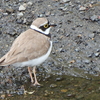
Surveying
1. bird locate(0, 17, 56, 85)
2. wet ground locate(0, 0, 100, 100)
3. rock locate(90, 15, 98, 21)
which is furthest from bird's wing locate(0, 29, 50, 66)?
rock locate(90, 15, 98, 21)

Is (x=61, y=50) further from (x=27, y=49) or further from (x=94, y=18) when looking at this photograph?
(x=27, y=49)

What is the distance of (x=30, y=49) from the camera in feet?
19.8

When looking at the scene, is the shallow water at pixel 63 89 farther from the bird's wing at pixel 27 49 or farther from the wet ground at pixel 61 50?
the bird's wing at pixel 27 49

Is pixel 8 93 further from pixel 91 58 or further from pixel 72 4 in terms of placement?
pixel 72 4

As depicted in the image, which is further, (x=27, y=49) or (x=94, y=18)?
(x=94, y=18)

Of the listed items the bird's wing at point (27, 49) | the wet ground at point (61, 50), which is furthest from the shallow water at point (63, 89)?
the bird's wing at point (27, 49)

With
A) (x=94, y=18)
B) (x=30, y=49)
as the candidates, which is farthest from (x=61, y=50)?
(x=30, y=49)

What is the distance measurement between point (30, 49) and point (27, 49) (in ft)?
0.22

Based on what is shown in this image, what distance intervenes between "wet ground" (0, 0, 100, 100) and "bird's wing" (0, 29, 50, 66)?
28.9 inches

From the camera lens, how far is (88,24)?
8.28 m

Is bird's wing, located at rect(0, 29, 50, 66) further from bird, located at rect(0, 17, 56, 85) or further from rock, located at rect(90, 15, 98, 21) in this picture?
rock, located at rect(90, 15, 98, 21)

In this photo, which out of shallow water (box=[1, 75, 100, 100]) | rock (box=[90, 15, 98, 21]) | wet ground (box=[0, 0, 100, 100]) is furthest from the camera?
rock (box=[90, 15, 98, 21])

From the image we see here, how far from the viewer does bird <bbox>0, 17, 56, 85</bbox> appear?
5.93m

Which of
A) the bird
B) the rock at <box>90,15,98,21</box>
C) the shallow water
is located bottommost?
the shallow water
